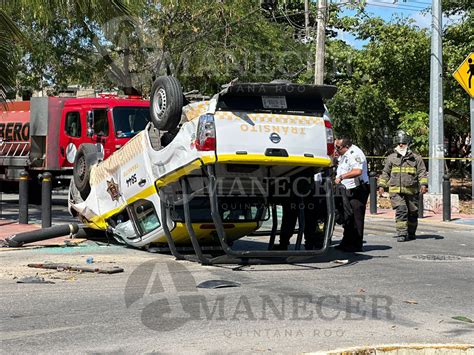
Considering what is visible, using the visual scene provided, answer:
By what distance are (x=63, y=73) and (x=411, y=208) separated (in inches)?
735

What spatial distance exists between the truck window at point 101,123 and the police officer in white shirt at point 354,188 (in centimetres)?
813

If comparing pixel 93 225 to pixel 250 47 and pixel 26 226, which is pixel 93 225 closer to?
pixel 26 226

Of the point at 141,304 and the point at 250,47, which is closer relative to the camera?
the point at 141,304

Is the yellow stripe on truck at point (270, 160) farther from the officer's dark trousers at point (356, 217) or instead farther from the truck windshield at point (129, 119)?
the truck windshield at point (129, 119)

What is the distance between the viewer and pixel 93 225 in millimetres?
12289

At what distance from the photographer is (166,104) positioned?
392 inches

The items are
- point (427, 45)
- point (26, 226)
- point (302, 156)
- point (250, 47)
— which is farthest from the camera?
point (250, 47)

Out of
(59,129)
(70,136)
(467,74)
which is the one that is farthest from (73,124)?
(467,74)

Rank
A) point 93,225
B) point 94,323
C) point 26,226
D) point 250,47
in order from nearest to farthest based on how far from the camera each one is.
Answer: point 94,323 → point 93,225 → point 26,226 → point 250,47

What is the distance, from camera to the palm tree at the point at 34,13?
14.5 m

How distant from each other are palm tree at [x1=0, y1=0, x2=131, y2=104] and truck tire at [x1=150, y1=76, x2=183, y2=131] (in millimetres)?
5101

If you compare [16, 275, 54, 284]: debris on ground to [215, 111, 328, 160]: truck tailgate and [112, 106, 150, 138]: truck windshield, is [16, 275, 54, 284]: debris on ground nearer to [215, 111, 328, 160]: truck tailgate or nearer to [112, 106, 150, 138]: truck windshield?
[215, 111, 328, 160]: truck tailgate

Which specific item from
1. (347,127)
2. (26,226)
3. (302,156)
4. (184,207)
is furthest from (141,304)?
(347,127)

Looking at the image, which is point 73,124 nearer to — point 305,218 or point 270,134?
point 305,218
